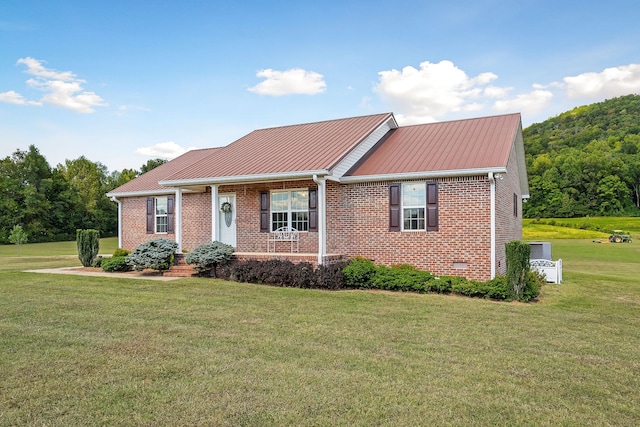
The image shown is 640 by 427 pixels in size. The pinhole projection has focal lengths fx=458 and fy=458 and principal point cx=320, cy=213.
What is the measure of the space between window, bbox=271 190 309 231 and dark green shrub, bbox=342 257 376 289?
287 cm

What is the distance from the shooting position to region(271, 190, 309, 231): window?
15188 mm

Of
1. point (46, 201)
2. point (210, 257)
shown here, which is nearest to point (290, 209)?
point (210, 257)

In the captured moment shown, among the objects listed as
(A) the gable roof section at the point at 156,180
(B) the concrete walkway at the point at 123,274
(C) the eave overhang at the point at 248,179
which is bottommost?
(B) the concrete walkway at the point at 123,274

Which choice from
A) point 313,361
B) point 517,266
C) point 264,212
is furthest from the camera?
point 264,212

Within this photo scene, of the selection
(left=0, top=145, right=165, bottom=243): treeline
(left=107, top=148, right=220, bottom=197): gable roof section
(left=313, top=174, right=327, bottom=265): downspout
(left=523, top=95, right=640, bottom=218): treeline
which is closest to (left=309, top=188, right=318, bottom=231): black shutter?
(left=313, top=174, right=327, bottom=265): downspout

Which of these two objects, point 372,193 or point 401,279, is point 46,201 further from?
point 401,279

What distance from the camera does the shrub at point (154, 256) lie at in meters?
15.0

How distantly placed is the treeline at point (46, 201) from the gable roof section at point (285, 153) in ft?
103

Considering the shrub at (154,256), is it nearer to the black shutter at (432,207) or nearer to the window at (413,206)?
the window at (413,206)

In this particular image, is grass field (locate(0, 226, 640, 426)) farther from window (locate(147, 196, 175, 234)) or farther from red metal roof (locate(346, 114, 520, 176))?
window (locate(147, 196, 175, 234))

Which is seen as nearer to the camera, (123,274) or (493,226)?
(493,226)

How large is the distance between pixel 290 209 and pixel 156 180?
843 cm

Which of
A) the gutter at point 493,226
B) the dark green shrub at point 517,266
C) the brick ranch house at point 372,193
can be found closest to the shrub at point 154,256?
the brick ranch house at point 372,193

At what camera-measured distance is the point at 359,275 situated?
12.6 meters
